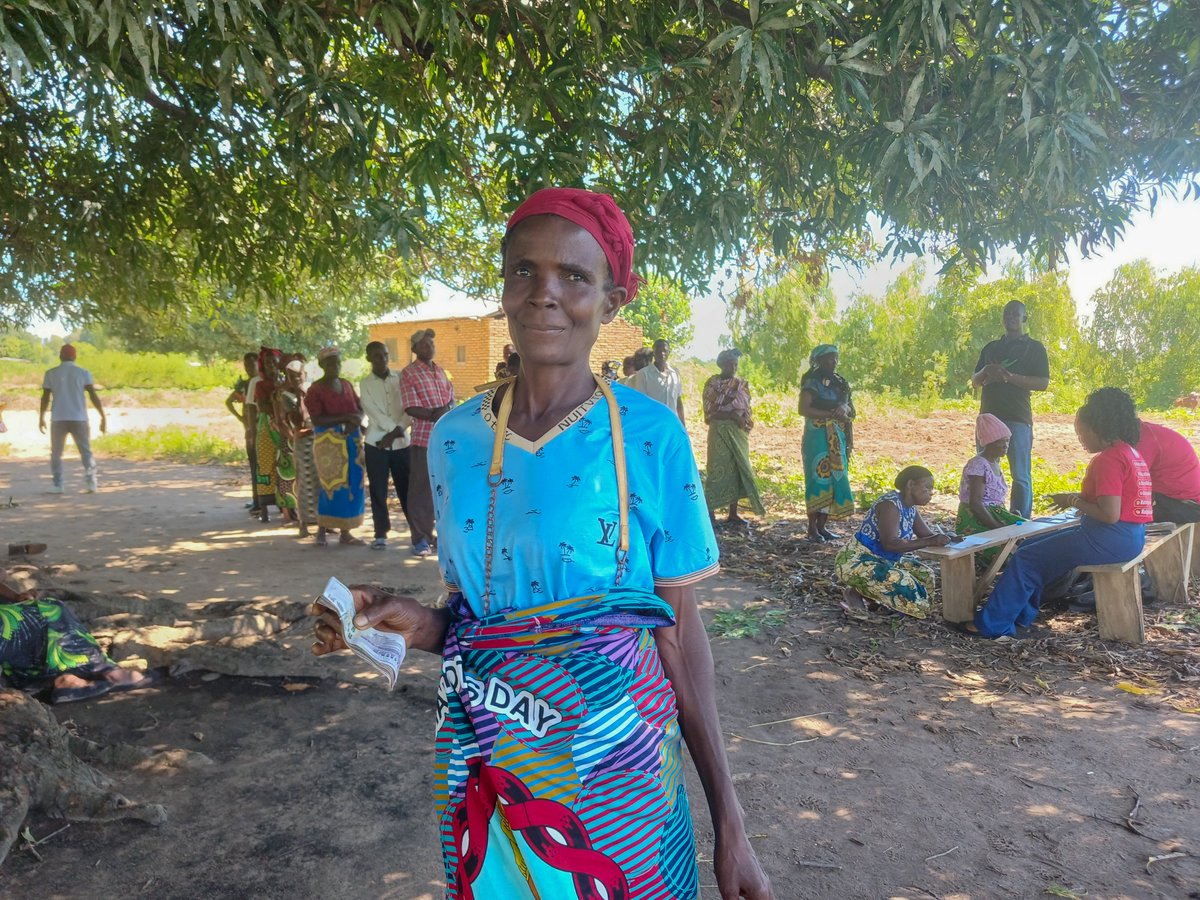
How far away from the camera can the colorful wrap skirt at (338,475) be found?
7.70m

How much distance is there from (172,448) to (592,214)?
16268 millimetres

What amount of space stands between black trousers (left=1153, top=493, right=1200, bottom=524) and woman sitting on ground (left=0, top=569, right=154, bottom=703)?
258 inches

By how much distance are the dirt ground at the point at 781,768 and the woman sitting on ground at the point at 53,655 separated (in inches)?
5.4

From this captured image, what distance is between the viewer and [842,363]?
2447 centimetres

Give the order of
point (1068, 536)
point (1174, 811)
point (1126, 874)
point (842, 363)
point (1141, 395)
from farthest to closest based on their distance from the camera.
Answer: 1. point (842, 363)
2. point (1141, 395)
3. point (1068, 536)
4. point (1174, 811)
5. point (1126, 874)

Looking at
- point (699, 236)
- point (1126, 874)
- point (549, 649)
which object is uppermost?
point (699, 236)

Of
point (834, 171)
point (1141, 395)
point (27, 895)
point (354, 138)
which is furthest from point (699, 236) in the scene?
point (1141, 395)

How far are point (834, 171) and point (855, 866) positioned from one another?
3.08 metres

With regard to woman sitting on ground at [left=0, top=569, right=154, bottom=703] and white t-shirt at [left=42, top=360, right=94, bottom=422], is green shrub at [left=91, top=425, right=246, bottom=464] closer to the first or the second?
white t-shirt at [left=42, top=360, right=94, bottom=422]

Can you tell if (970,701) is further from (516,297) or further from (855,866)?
(516,297)

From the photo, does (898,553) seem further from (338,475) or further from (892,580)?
(338,475)

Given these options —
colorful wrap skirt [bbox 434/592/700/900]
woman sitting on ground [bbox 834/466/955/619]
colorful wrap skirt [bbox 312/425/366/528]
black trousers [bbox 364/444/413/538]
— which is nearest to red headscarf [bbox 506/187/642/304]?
colorful wrap skirt [bbox 434/592/700/900]

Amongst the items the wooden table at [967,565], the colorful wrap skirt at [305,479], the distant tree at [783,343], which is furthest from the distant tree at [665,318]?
the wooden table at [967,565]

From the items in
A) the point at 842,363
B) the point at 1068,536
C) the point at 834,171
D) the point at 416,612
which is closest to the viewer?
the point at 416,612
